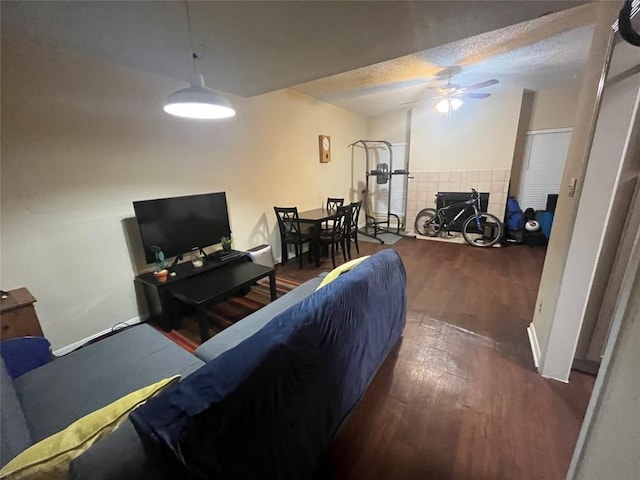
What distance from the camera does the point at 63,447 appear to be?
61 centimetres

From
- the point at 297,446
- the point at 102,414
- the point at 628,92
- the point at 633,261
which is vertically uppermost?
the point at 628,92

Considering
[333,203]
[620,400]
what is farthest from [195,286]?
[333,203]

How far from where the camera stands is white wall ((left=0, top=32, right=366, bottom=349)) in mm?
1814

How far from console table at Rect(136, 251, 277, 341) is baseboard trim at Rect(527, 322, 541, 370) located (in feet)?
7.21

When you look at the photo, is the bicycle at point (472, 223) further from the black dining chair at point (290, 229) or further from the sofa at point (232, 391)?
the sofa at point (232, 391)

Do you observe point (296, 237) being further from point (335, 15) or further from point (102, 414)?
point (102, 414)

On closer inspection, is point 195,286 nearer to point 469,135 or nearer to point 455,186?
point 455,186

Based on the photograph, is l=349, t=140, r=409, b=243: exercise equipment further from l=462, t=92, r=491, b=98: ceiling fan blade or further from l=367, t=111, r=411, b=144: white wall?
l=462, t=92, r=491, b=98: ceiling fan blade

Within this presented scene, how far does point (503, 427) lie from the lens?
1.41 m

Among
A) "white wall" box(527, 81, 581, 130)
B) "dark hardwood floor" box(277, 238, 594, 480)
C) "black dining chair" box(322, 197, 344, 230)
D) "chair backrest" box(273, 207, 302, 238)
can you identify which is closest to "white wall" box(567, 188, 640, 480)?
"dark hardwood floor" box(277, 238, 594, 480)

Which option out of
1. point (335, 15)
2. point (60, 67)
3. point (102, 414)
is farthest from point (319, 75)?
point (102, 414)

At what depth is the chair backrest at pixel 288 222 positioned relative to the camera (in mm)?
3585

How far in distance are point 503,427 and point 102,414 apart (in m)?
1.84

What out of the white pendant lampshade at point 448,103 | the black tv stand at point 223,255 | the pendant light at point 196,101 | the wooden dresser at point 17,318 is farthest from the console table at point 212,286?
the white pendant lampshade at point 448,103
